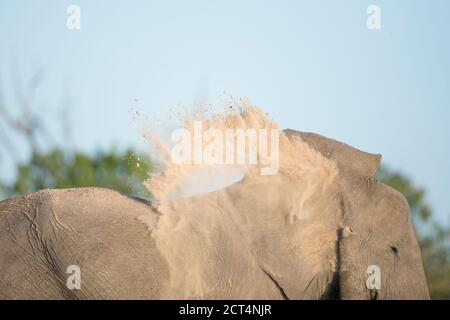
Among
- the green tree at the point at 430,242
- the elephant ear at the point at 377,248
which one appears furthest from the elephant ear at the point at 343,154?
the green tree at the point at 430,242

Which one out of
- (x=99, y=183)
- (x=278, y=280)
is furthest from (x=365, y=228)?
(x=99, y=183)

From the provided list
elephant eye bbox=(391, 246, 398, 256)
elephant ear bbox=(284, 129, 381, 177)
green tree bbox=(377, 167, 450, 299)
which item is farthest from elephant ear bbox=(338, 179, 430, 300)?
green tree bbox=(377, 167, 450, 299)

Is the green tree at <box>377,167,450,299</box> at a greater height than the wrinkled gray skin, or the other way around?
the wrinkled gray skin

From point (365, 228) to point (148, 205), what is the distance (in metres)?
1.87

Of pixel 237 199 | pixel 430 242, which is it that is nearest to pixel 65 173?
pixel 430 242

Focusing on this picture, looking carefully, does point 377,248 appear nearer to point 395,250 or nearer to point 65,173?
point 395,250

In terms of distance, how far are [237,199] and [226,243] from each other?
0.48 meters

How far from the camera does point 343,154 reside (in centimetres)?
734

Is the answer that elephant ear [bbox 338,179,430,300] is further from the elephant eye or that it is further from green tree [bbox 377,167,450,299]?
green tree [bbox 377,167,450,299]

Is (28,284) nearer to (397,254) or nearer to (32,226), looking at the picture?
(32,226)

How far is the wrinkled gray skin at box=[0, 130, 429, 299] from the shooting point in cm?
651

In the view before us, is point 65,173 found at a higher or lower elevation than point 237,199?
lower

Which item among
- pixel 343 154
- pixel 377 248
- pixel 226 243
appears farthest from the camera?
pixel 343 154

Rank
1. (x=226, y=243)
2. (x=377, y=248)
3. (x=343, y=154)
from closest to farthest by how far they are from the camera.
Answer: (x=226, y=243) → (x=377, y=248) → (x=343, y=154)
